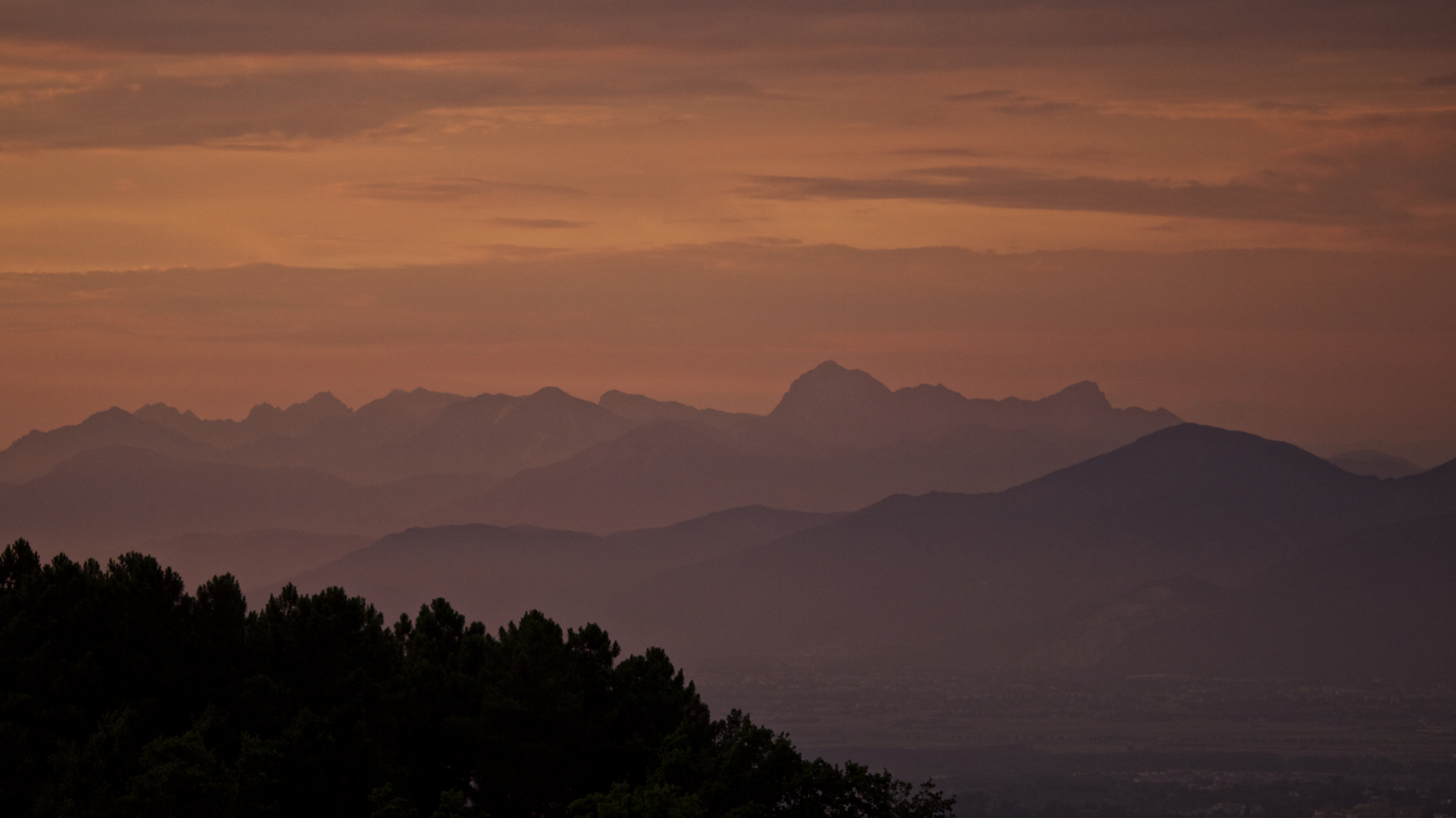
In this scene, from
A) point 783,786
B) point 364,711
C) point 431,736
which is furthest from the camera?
point 431,736

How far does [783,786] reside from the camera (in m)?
50.0

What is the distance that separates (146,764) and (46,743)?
449cm

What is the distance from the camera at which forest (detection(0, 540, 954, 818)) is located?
47.3 m

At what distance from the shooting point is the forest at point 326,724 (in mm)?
47312

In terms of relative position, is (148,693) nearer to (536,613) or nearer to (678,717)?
(536,613)

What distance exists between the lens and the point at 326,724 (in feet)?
170

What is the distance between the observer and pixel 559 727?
5762cm

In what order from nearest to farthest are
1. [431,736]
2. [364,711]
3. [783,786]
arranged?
[783,786] → [364,711] → [431,736]

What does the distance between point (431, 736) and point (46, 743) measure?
45.7 feet

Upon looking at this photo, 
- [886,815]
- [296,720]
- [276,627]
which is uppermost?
[276,627]

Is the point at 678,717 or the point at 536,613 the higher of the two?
the point at 536,613

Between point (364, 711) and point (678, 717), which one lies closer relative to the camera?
point (364, 711)

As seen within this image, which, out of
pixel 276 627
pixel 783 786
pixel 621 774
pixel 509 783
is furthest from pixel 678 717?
pixel 276 627

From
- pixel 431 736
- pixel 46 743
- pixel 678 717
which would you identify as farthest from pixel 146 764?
pixel 678 717
